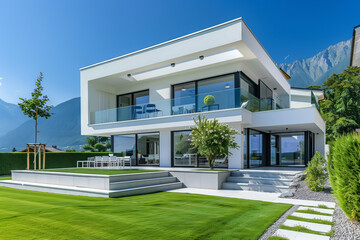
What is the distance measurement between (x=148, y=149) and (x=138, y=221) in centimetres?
1234

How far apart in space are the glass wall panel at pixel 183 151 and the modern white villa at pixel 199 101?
6cm

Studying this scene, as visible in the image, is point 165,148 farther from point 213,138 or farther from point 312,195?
point 312,195

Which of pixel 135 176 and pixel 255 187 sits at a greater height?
pixel 135 176

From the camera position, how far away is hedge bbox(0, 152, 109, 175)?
1645 centimetres

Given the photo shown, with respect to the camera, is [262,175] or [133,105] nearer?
[262,175]

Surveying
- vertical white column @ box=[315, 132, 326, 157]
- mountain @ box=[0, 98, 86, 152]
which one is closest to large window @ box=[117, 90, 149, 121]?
vertical white column @ box=[315, 132, 326, 157]

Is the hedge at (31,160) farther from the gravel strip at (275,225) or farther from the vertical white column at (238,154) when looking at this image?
the gravel strip at (275,225)

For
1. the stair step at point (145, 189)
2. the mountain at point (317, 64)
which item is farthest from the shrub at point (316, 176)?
the mountain at point (317, 64)

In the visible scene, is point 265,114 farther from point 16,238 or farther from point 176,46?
point 16,238

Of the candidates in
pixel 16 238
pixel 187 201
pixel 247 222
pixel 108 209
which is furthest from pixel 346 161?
pixel 16 238

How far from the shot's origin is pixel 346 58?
172 m

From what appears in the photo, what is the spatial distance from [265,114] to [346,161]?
891 cm

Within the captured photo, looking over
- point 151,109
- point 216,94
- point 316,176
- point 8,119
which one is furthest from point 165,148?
point 8,119

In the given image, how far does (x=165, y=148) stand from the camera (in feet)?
54.1
